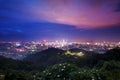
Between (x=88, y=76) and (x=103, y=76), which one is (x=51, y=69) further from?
(x=103, y=76)

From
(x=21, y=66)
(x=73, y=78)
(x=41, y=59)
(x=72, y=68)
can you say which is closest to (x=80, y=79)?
(x=73, y=78)

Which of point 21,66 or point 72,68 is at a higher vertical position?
point 72,68

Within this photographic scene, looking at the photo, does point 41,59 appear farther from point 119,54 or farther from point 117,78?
point 117,78

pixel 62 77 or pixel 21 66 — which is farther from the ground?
pixel 62 77

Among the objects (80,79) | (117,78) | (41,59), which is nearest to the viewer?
(80,79)

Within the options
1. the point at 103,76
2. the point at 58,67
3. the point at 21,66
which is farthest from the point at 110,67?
Answer: the point at 21,66

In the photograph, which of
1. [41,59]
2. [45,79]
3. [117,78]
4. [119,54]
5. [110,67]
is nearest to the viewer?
[45,79]

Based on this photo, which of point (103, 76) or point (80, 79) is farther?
point (103, 76)

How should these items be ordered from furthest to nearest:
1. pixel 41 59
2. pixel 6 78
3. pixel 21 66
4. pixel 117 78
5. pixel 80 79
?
pixel 41 59 → pixel 21 66 → pixel 117 78 → pixel 6 78 → pixel 80 79

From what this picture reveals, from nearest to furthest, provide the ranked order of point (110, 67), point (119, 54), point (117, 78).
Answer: point (117, 78) < point (110, 67) < point (119, 54)
